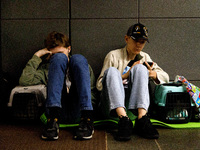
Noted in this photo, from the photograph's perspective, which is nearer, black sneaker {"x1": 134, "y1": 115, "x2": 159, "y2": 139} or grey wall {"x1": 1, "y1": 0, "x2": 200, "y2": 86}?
black sneaker {"x1": 134, "y1": 115, "x2": 159, "y2": 139}

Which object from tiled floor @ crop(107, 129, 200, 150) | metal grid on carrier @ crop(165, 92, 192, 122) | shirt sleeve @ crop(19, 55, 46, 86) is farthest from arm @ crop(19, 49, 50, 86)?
metal grid on carrier @ crop(165, 92, 192, 122)

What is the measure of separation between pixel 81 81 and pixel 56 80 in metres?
0.15

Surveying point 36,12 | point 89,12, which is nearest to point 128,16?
point 89,12

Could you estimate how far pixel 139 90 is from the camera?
1.35m

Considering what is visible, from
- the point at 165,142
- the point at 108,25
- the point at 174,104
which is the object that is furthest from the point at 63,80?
the point at 108,25

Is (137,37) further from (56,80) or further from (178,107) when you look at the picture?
(56,80)

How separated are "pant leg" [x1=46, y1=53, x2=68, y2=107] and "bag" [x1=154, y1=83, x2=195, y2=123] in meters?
0.74

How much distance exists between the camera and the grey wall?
2066 mm

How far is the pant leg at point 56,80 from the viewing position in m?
1.26

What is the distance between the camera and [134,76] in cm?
140

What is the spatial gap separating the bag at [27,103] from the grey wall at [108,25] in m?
0.62

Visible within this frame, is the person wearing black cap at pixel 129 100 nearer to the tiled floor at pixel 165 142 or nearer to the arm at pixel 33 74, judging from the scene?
the tiled floor at pixel 165 142

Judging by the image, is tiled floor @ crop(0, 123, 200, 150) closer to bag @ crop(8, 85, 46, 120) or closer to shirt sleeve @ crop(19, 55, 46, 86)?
bag @ crop(8, 85, 46, 120)

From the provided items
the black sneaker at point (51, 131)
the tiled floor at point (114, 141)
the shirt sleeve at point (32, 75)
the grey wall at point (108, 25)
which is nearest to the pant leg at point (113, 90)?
the tiled floor at point (114, 141)
